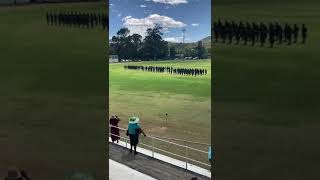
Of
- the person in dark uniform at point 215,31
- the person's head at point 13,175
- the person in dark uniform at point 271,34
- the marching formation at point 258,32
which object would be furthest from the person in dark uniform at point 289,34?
the person's head at point 13,175

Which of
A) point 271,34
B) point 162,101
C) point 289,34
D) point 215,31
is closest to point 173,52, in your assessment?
point 162,101

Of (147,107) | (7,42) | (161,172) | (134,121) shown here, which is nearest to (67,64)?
(7,42)

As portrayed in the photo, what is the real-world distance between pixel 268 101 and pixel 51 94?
226cm

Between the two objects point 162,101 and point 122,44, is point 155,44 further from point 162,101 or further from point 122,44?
point 162,101

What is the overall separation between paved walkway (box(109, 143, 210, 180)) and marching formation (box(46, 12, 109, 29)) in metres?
1.57

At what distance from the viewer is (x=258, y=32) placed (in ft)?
13.2

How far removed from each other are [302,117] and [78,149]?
226cm

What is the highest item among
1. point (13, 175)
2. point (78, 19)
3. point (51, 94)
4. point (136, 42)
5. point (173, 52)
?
point (78, 19)

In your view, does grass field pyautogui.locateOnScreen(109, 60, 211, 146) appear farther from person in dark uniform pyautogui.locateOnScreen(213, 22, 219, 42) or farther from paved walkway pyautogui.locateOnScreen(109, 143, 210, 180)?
person in dark uniform pyautogui.locateOnScreen(213, 22, 219, 42)

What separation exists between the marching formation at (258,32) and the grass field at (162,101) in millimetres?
1379

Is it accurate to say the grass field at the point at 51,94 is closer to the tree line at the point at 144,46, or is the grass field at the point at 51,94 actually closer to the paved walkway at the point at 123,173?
the paved walkway at the point at 123,173

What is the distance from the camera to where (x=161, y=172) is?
5.21 meters

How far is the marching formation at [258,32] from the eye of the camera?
3.79m

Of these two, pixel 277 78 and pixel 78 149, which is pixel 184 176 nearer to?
pixel 78 149
